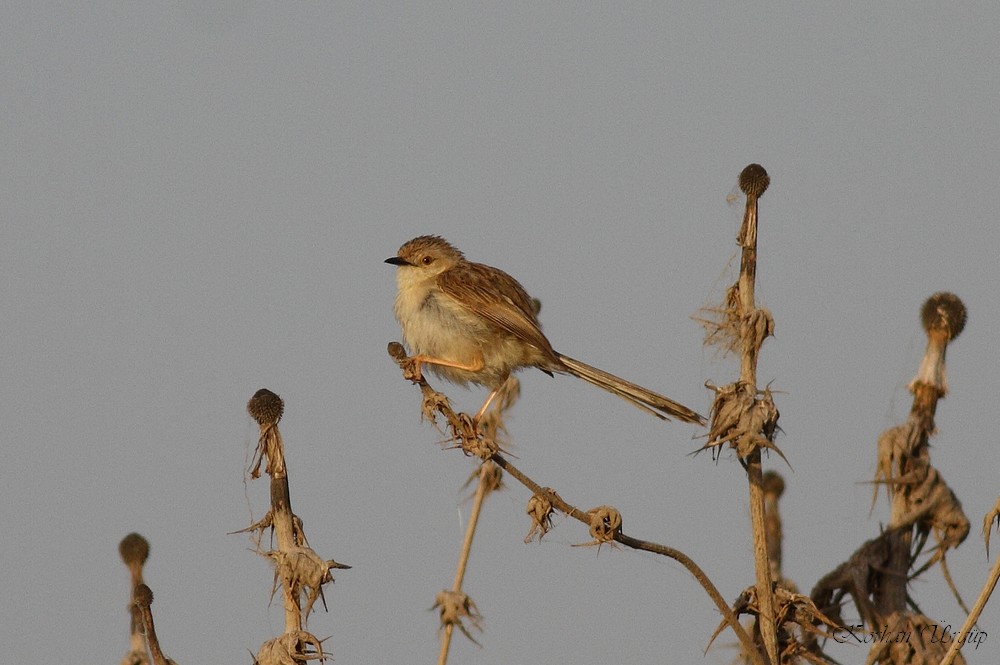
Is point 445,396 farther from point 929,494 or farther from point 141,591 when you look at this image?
point 929,494

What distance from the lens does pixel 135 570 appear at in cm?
499

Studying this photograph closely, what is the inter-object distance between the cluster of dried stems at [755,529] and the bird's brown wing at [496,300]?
1809mm

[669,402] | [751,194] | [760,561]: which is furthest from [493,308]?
[760,561]

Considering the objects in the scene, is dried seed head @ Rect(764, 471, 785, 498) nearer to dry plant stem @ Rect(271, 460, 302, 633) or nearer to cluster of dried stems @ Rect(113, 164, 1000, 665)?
cluster of dried stems @ Rect(113, 164, 1000, 665)

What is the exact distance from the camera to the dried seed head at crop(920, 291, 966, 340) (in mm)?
5613

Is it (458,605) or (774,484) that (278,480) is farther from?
(774,484)

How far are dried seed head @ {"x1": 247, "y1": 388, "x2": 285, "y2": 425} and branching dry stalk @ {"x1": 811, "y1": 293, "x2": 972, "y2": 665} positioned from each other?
108 inches

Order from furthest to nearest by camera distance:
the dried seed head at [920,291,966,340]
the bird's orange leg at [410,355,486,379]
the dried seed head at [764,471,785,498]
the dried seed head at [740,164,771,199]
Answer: the bird's orange leg at [410,355,486,379] → the dried seed head at [764,471,785,498] → the dried seed head at [920,291,966,340] → the dried seed head at [740,164,771,199]

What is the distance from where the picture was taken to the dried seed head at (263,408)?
4688mm

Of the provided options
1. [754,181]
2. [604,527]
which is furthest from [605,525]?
[754,181]

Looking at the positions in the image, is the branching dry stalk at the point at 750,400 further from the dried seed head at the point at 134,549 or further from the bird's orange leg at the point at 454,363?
the bird's orange leg at the point at 454,363

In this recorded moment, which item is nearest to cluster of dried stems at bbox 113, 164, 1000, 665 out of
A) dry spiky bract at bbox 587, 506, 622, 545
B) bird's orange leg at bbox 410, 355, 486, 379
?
dry spiky bract at bbox 587, 506, 622, 545

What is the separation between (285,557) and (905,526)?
288 cm

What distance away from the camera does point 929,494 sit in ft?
19.5
